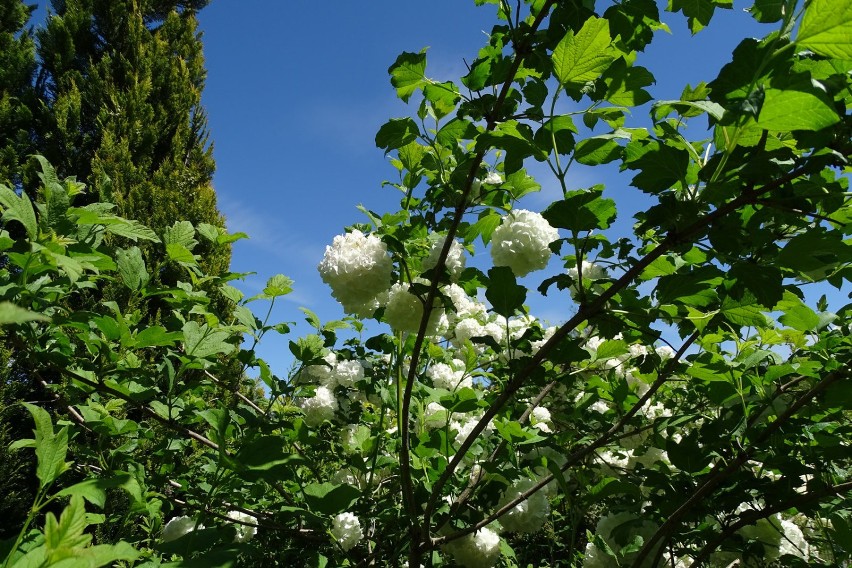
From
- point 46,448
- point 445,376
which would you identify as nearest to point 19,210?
point 46,448

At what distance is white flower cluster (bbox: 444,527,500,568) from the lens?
6.14ft

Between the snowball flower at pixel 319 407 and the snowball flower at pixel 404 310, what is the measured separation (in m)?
1.07

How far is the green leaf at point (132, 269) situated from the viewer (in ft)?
4.75

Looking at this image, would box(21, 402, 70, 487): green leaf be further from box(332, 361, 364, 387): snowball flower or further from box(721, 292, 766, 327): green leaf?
box(332, 361, 364, 387): snowball flower

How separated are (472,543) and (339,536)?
51 cm

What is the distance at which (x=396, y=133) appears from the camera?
1431 mm

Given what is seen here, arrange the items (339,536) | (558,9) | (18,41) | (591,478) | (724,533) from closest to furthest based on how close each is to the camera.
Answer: (558,9), (724,533), (339,536), (591,478), (18,41)

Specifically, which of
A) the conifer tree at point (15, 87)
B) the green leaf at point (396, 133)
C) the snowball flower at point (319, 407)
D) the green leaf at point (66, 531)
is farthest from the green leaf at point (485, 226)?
the conifer tree at point (15, 87)

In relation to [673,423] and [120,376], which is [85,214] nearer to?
[120,376]

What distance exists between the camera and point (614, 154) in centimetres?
116

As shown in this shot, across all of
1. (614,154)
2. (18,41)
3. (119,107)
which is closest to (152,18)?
(18,41)

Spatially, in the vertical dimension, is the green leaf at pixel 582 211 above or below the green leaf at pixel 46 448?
above

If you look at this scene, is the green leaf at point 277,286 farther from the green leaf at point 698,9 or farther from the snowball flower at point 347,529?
the green leaf at point 698,9

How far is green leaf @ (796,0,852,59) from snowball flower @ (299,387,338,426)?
2193 mm
